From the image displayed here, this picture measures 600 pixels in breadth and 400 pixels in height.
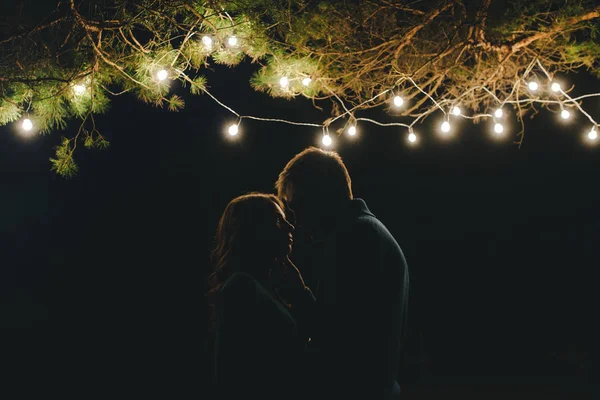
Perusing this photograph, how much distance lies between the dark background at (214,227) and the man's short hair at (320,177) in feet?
6.80

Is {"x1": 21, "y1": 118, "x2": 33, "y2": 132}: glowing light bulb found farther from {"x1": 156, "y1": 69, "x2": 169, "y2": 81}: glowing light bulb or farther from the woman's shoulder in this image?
the woman's shoulder

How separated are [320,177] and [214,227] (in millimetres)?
2158

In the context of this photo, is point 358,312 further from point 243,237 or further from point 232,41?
point 232,41

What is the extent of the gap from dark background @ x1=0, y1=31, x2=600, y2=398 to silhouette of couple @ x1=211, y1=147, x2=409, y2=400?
2.08 meters

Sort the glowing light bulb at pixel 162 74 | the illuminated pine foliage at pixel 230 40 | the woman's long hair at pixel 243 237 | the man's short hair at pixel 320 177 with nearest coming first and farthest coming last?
the woman's long hair at pixel 243 237 → the man's short hair at pixel 320 177 → the illuminated pine foliage at pixel 230 40 → the glowing light bulb at pixel 162 74

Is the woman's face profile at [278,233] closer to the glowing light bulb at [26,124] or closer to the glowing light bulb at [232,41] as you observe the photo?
the glowing light bulb at [232,41]

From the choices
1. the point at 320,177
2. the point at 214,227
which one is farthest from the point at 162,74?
the point at 214,227

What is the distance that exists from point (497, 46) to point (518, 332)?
3.04 metres

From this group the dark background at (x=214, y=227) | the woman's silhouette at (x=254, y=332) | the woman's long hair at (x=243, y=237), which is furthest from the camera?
the dark background at (x=214, y=227)

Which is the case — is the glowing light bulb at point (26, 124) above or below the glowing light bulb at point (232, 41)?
below

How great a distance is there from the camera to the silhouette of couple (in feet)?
4.20

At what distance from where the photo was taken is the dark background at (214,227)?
317 cm

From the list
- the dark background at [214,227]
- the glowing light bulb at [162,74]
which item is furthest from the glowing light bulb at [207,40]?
the dark background at [214,227]

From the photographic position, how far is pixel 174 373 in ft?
11.1
